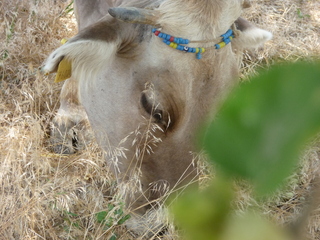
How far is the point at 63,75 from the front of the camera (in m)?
2.04

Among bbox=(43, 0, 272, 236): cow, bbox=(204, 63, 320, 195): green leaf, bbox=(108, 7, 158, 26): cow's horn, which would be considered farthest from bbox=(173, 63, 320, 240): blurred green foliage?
bbox=(108, 7, 158, 26): cow's horn

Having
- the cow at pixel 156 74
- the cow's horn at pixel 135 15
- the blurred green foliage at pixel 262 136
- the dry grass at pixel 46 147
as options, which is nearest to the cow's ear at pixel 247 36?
the cow at pixel 156 74

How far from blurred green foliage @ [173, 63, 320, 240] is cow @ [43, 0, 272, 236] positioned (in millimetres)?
1421

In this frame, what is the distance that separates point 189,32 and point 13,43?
2.52 meters

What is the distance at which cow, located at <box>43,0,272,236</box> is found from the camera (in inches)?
74.7

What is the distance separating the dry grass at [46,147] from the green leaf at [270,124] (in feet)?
0.53

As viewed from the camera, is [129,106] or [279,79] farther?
[129,106]

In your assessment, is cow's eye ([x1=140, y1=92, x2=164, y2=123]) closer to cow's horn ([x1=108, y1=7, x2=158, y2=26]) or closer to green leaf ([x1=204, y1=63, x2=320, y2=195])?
cow's horn ([x1=108, y1=7, x2=158, y2=26])

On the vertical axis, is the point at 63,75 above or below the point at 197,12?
below

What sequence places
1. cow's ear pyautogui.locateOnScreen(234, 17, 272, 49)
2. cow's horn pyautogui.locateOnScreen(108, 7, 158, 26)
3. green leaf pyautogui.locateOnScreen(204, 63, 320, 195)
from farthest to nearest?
1. cow's ear pyautogui.locateOnScreen(234, 17, 272, 49)
2. cow's horn pyautogui.locateOnScreen(108, 7, 158, 26)
3. green leaf pyautogui.locateOnScreen(204, 63, 320, 195)

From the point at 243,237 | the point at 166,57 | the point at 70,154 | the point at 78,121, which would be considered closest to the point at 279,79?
the point at 243,237

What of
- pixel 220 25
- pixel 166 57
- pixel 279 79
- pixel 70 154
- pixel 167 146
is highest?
pixel 279 79

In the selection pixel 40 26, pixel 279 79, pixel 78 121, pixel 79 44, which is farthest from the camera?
pixel 40 26

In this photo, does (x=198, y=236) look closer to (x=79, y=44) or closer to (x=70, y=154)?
(x=79, y=44)
